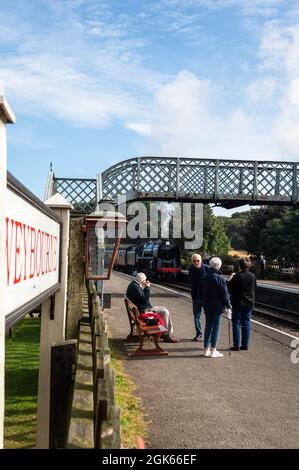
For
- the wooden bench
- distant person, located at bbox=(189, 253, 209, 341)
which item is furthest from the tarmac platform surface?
distant person, located at bbox=(189, 253, 209, 341)

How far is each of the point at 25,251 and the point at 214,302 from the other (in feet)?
26.4

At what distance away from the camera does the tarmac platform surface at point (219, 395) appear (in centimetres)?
629

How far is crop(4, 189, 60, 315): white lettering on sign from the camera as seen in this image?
2891mm

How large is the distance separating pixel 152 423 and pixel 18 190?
4.48m

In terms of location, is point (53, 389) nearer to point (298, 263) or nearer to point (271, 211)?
point (298, 263)

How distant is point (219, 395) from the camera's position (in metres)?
8.12

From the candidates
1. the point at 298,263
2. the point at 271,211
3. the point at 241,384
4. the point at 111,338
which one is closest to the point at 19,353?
the point at 111,338

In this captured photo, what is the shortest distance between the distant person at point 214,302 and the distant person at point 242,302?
83 centimetres

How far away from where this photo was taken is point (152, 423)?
681cm

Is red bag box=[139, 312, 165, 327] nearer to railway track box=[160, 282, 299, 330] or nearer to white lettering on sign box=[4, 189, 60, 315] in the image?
railway track box=[160, 282, 299, 330]

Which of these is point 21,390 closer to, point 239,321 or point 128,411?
point 128,411

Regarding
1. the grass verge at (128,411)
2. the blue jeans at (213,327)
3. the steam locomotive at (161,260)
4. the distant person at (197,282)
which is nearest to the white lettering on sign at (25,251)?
the grass verge at (128,411)

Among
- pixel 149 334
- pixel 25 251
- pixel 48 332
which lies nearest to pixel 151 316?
pixel 149 334

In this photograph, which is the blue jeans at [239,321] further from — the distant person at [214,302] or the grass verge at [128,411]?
the grass verge at [128,411]
